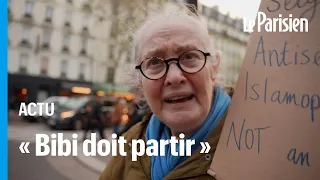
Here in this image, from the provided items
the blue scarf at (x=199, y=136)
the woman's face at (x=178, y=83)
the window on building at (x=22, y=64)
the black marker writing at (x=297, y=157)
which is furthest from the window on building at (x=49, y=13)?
the black marker writing at (x=297, y=157)

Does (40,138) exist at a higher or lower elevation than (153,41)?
lower

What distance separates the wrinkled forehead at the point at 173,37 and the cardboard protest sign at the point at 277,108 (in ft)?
0.41

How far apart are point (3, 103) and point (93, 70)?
2.14 metres

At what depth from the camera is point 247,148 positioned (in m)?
0.54

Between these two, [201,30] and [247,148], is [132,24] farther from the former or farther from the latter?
[247,148]

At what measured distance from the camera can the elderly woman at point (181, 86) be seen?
60 centimetres

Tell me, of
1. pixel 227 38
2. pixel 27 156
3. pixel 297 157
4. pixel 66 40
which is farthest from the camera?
pixel 66 40

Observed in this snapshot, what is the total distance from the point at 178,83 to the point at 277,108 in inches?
7.6

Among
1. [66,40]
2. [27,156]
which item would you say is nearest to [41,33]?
[66,40]

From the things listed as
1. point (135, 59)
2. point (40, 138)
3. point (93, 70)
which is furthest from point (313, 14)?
point (93, 70)

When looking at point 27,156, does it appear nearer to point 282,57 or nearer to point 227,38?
point 227,38

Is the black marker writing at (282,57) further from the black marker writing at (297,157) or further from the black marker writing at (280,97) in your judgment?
the black marker writing at (297,157)

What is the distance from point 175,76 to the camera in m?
0.59

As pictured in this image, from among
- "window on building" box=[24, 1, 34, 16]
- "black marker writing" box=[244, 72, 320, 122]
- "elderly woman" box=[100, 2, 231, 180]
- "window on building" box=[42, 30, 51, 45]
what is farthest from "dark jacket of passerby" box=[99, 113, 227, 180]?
"window on building" box=[42, 30, 51, 45]
